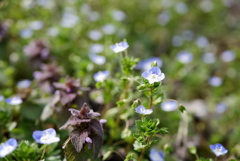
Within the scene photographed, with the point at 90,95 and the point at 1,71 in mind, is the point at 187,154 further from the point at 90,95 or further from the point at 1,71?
the point at 1,71

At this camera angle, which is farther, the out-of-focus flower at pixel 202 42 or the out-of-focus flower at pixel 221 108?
the out-of-focus flower at pixel 202 42

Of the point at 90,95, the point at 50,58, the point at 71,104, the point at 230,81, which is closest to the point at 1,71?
the point at 50,58

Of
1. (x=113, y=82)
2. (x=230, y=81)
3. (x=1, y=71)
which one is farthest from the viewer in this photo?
(x=230, y=81)

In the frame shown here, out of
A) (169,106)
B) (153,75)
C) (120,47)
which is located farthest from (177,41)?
(153,75)

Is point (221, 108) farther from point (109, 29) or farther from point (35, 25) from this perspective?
point (35, 25)

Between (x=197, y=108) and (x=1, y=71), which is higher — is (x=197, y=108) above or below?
below

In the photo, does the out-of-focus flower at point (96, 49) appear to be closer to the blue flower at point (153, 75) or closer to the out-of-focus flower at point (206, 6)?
the blue flower at point (153, 75)

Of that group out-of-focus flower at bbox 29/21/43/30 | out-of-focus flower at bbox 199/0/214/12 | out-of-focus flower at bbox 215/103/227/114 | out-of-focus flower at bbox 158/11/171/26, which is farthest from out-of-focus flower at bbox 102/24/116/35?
out-of-focus flower at bbox 199/0/214/12

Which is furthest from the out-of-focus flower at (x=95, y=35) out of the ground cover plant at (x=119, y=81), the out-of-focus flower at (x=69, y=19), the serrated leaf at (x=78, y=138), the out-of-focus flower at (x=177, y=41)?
the serrated leaf at (x=78, y=138)
